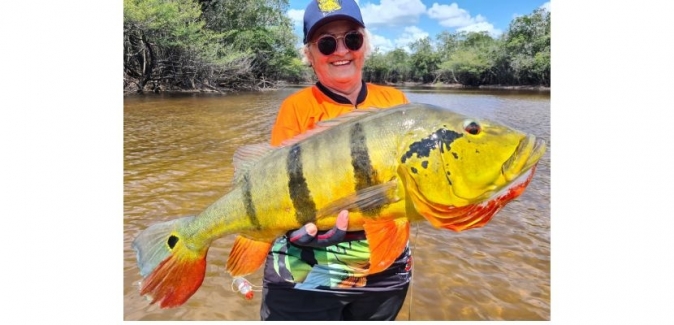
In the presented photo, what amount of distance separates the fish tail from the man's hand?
19.6 inches

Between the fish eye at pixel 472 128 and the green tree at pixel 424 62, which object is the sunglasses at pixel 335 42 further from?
the green tree at pixel 424 62

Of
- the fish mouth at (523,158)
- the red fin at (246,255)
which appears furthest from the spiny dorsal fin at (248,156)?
the fish mouth at (523,158)

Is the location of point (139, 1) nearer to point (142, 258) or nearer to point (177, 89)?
point (177, 89)

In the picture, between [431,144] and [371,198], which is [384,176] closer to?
[371,198]

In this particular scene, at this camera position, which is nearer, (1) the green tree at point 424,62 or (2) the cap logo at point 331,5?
(2) the cap logo at point 331,5

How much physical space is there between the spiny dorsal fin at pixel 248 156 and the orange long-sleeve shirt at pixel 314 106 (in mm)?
68

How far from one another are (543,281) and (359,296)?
111 inches

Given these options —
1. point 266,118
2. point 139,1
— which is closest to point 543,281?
point 266,118

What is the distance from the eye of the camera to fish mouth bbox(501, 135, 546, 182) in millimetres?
1566

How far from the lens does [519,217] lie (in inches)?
219

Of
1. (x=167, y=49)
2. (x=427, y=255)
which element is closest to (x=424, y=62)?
(x=167, y=49)

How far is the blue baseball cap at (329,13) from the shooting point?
2.01 metres

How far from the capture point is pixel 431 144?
1628 mm

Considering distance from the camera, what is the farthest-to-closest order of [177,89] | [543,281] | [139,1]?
[177,89] → [139,1] → [543,281]
